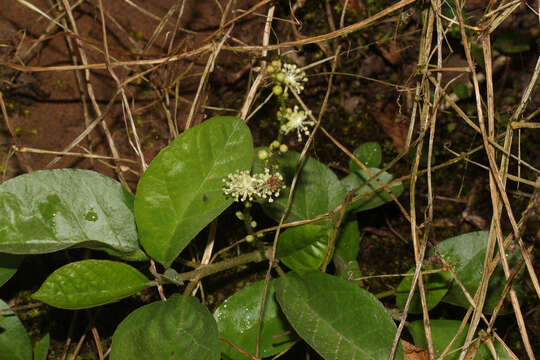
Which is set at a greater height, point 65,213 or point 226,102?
point 226,102

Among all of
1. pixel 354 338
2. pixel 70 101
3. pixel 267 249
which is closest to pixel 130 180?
pixel 70 101

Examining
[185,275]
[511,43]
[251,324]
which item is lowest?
[251,324]

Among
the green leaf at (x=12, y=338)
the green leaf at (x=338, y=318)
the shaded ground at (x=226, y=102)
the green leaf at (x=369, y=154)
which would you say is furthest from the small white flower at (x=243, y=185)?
the green leaf at (x=12, y=338)

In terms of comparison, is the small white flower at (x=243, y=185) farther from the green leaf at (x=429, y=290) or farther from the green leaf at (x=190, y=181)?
the green leaf at (x=429, y=290)

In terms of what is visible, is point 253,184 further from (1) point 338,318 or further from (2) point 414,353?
(2) point 414,353

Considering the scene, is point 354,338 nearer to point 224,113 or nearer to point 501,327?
point 501,327

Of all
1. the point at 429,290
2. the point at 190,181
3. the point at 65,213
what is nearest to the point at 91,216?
the point at 65,213
